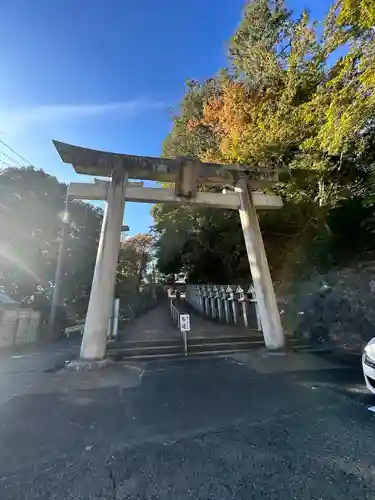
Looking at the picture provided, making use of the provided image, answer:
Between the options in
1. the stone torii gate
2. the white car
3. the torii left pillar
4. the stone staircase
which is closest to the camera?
the white car

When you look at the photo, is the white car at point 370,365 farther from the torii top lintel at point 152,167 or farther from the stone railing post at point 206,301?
the stone railing post at point 206,301

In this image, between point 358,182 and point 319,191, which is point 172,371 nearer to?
point 319,191

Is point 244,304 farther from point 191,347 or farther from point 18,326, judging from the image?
point 18,326

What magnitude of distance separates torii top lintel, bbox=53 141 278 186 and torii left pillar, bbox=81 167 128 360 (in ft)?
0.94

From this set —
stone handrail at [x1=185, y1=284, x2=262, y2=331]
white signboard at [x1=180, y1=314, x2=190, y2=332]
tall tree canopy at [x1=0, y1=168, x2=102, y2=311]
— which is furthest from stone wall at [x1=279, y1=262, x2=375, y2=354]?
tall tree canopy at [x1=0, y1=168, x2=102, y2=311]

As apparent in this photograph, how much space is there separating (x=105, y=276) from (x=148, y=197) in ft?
7.41

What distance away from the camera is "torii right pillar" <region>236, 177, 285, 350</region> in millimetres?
6254

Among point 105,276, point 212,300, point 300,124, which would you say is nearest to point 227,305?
point 212,300

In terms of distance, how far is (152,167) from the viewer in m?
6.73

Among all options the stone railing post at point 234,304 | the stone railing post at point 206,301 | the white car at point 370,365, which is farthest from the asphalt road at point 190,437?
the stone railing post at point 206,301

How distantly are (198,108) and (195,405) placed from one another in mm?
13092

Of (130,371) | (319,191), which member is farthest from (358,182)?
(130,371)

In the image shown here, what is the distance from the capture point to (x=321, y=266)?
27.5ft

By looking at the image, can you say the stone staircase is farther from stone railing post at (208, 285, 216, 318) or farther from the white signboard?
stone railing post at (208, 285, 216, 318)
